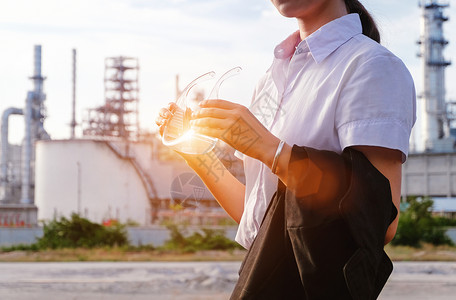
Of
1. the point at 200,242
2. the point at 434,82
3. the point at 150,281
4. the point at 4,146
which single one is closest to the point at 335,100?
the point at 150,281

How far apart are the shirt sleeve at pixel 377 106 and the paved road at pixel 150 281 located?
6997 mm

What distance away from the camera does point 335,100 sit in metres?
1.05

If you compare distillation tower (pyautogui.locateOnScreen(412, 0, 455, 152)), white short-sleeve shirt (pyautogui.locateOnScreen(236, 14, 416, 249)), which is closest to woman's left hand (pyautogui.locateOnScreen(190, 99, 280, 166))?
white short-sleeve shirt (pyautogui.locateOnScreen(236, 14, 416, 249))

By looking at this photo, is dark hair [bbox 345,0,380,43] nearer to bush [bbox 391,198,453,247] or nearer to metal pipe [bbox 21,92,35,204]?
bush [bbox 391,198,453,247]

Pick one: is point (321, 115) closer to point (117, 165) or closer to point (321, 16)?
point (321, 16)

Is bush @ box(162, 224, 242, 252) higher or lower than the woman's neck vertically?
lower

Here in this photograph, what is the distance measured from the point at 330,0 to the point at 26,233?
1882 centimetres

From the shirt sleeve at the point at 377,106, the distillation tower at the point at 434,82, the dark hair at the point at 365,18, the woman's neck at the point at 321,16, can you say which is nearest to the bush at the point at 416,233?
the dark hair at the point at 365,18

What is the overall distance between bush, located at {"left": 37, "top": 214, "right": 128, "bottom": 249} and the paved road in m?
3.88

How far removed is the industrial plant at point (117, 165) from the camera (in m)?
27.6

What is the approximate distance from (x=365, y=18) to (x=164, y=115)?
47cm

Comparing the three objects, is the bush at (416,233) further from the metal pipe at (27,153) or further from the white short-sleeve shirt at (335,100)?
the metal pipe at (27,153)

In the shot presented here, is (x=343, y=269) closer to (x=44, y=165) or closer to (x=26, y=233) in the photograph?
(x=26, y=233)

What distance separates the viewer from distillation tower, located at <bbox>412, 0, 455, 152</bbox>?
3516 cm
